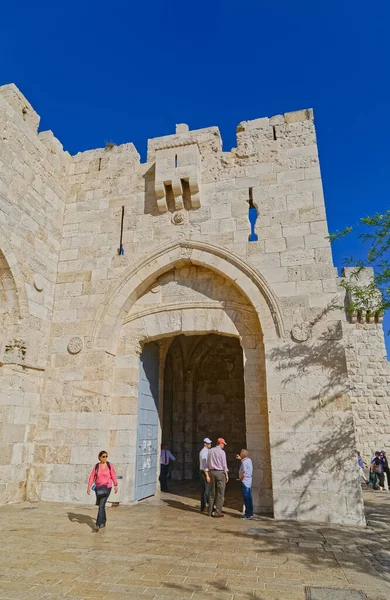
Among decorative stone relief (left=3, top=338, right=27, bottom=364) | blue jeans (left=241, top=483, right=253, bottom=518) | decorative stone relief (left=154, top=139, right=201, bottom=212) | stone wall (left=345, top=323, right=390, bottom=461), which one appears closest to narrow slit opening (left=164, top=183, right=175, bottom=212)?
decorative stone relief (left=154, top=139, right=201, bottom=212)

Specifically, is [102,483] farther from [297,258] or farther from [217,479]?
[297,258]

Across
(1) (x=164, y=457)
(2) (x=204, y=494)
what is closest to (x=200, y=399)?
(1) (x=164, y=457)

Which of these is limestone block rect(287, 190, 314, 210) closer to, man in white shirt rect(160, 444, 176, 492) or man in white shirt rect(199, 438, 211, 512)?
man in white shirt rect(199, 438, 211, 512)

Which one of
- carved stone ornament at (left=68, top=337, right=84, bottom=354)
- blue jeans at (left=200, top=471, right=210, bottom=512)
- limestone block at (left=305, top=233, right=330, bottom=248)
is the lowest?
blue jeans at (left=200, top=471, right=210, bottom=512)

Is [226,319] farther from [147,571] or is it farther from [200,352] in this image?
[200,352]

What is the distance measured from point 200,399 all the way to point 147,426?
525 cm

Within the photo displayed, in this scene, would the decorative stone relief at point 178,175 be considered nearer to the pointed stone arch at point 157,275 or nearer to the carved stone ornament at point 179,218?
the carved stone ornament at point 179,218

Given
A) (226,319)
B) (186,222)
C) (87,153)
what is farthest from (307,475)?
(87,153)

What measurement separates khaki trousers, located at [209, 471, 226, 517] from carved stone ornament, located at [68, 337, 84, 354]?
3027mm

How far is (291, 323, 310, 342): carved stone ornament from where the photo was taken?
5.93 m

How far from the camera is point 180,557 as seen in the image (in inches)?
145

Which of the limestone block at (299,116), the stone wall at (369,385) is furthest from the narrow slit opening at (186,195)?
the stone wall at (369,385)

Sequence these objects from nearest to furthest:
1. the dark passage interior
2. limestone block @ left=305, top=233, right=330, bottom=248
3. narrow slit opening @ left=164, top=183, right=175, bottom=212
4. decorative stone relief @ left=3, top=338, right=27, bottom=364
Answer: decorative stone relief @ left=3, top=338, right=27, bottom=364 < limestone block @ left=305, top=233, right=330, bottom=248 < narrow slit opening @ left=164, top=183, right=175, bottom=212 < the dark passage interior

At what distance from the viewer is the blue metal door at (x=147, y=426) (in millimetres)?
6723
